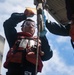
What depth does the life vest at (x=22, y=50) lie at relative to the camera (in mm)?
5938

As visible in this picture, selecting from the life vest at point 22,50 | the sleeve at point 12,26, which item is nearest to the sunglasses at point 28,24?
the sleeve at point 12,26

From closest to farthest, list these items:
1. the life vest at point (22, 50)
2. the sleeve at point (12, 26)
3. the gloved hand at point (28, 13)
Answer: the life vest at point (22, 50) < the gloved hand at point (28, 13) < the sleeve at point (12, 26)

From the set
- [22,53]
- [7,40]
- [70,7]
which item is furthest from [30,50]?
[70,7]

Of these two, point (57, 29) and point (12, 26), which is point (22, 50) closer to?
point (12, 26)

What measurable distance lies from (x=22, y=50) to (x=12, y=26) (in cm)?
58

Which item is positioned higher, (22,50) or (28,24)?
(28,24)

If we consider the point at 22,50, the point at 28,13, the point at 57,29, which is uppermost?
the point at 28,13

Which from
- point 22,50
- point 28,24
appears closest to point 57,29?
point 28,24

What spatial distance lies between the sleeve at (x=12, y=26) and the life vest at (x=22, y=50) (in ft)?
0.49

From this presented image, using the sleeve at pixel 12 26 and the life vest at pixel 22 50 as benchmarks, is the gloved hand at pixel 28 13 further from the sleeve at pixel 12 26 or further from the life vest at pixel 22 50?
the life vest at pixel 22 50

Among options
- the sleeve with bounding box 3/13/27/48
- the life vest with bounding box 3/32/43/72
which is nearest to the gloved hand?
the sleeve with bounding box 3/13/27/48

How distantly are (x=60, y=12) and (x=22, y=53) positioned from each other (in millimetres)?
2374

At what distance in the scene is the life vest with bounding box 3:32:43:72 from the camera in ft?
19.5

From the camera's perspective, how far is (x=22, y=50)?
19.8ft
